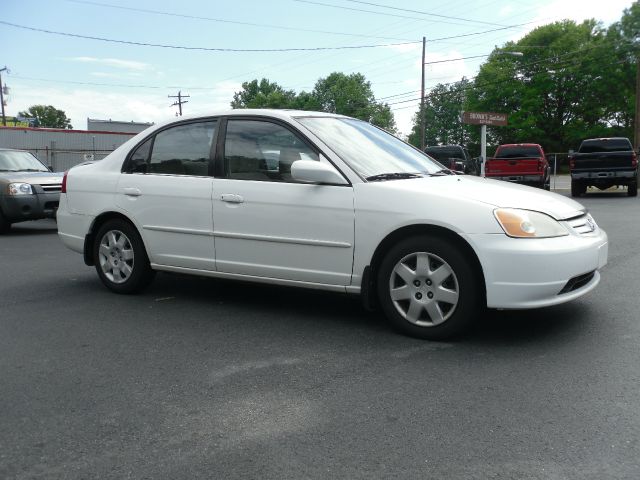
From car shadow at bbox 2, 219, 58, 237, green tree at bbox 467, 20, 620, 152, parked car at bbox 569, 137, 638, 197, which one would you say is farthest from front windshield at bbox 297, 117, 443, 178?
green tree at bbox 467, 20, 620, 152

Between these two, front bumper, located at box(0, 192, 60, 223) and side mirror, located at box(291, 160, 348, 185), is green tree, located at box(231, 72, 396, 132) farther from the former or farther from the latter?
side mirror, located at box(291, 160, 348, 185)

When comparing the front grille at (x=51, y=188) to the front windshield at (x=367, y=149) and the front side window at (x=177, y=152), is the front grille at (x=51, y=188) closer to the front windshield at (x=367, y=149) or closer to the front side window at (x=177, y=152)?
the front side window at (x=177, y=152)

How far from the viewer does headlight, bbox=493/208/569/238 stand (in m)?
4.08

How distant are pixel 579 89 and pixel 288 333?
62.0 meters

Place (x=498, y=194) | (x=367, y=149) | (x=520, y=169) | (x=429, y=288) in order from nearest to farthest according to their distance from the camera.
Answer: (x=429, y=288)
(x=498, y=194)
(x=367, y=149)
(x=520, y=169)

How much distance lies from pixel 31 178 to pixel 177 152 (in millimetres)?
7182

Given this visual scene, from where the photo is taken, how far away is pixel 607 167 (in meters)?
20.1

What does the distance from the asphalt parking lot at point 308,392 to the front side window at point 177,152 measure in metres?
1.17

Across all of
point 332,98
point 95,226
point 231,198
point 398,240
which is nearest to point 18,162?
point 95,226

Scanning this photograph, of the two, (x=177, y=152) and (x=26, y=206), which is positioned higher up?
(x=177, y=152)

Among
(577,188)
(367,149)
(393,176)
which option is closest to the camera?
(393,176)

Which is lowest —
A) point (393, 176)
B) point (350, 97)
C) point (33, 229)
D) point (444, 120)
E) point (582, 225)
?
point (33, 229)

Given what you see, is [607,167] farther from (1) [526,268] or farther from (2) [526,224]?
(1) [526,268]

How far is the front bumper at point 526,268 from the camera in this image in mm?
4027
